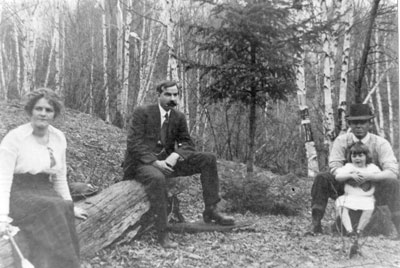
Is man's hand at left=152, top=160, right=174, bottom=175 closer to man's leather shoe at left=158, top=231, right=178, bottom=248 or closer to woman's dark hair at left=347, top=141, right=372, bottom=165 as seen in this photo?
man's leather shoe at left=158, top=231, right=178, bottom=248

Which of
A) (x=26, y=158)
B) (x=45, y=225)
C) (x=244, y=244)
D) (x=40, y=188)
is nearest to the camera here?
(x=45, y=225)

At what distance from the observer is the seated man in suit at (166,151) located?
13.7ft

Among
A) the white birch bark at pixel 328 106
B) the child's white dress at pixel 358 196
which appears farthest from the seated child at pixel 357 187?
the white birch bark at pixel 328 106

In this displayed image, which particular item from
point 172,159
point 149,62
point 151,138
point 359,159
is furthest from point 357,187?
point 149,62

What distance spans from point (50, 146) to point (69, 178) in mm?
2082

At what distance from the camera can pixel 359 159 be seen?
13.5 feet

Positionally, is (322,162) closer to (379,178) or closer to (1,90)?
(379,178)

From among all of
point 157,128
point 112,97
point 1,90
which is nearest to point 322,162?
point 157,128

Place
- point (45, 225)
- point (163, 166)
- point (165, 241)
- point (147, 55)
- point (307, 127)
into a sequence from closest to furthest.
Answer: point (45, 225)
point (165, 241)
point (163, 166)
point (307, 127)
point (147, 55)

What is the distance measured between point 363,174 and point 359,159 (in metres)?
0.14

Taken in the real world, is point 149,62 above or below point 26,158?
above

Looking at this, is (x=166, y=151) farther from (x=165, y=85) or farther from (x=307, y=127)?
(x=307, y=127)

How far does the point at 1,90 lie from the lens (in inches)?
384

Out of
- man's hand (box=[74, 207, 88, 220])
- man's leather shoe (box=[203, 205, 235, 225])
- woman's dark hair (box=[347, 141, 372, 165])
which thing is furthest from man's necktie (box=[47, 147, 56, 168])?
woman's dark hair (box=[347, 141, 372, 165])
